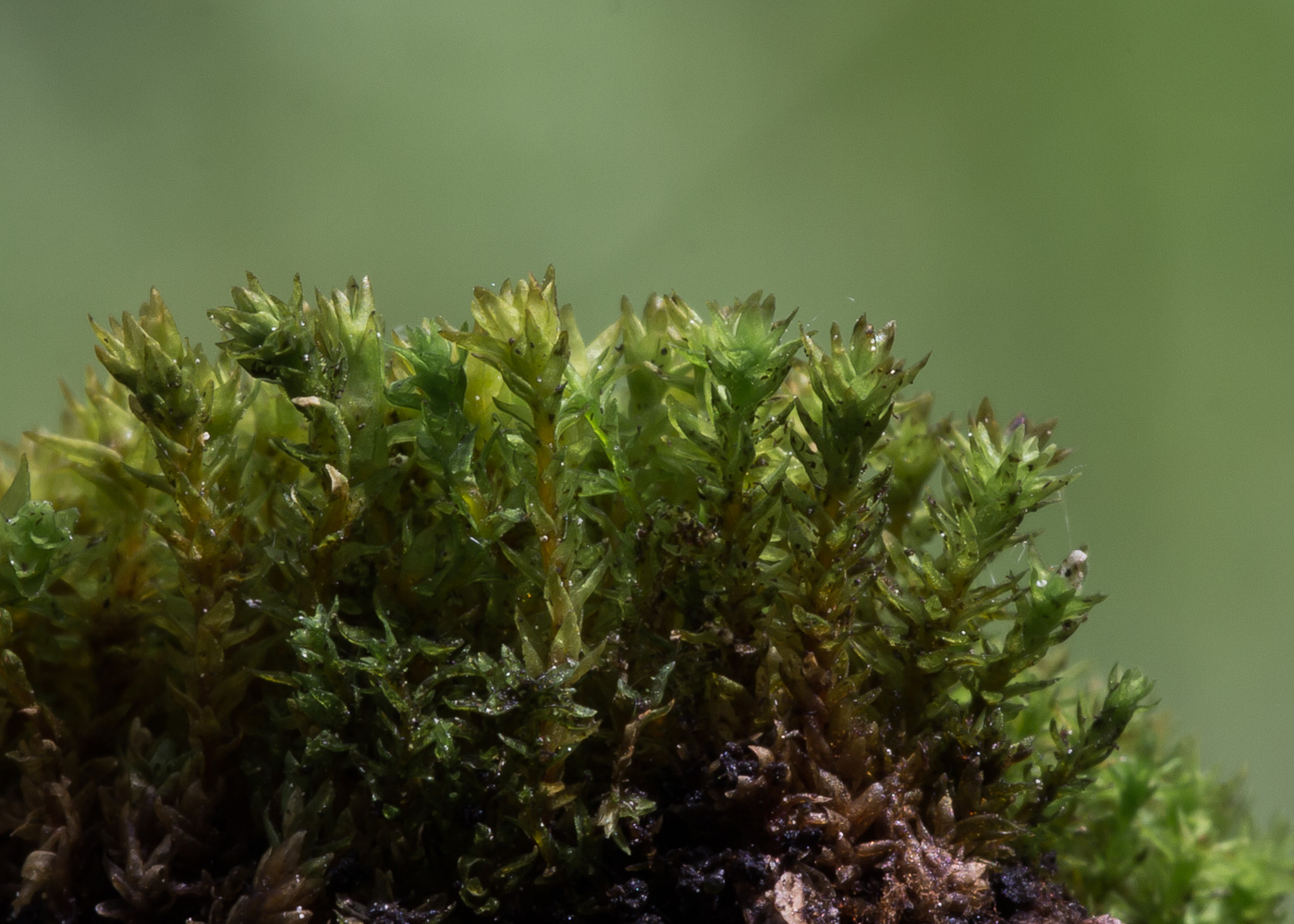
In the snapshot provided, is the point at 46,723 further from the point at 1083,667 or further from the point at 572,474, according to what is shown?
the point at 1083,667

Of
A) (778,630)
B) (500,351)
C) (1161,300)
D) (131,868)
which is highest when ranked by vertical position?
(1161,300)

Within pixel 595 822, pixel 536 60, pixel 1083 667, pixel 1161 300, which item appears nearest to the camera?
pixel 595 822

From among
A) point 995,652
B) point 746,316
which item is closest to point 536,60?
point 746,316

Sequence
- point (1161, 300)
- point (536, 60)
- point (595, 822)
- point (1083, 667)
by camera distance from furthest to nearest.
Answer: point (1161, 300)
point (536, 60)
point (1083, 667)
point (595, 822)

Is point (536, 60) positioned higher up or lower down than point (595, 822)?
higher up

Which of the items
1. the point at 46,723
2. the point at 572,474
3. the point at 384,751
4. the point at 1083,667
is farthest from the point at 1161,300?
the point at 46,723

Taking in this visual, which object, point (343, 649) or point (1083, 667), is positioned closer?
point (343, 649)
